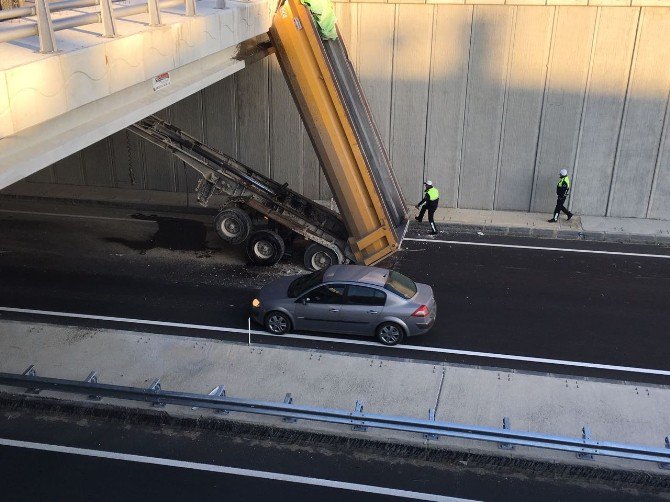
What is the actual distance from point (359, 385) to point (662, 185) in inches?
435

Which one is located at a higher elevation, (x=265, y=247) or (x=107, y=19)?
(x=107, y=19)

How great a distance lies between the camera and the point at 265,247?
604 inches

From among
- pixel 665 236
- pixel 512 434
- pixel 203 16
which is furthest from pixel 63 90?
pixel 665 236

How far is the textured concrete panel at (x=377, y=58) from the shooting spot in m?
17.9

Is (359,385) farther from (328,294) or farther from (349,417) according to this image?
(328,294)

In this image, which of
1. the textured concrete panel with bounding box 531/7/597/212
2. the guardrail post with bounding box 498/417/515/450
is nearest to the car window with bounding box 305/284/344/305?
the guardrail post with bounding box 498/417/515/450

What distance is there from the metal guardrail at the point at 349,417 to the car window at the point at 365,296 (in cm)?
263

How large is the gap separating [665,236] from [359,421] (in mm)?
11017

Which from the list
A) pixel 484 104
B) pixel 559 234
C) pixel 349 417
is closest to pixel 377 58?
pixel 484 104

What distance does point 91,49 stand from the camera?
8336mm

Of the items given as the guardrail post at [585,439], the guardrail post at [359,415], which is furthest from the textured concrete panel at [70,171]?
the guardrail post at [585,439]

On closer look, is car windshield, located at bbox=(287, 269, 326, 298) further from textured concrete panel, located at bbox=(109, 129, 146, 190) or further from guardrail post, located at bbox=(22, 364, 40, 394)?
textured concrete panel, located at bbox=(109, 129, 146, 190)

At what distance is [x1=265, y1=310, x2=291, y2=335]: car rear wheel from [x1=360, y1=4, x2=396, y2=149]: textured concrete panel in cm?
776

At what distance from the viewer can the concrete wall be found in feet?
56.3
